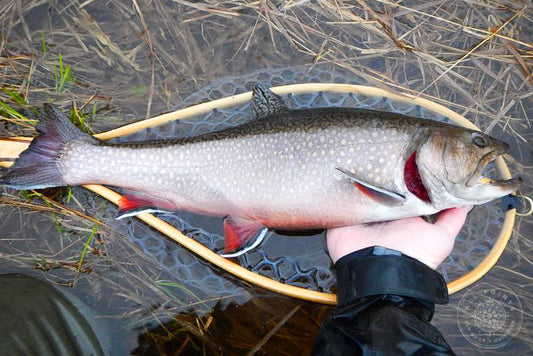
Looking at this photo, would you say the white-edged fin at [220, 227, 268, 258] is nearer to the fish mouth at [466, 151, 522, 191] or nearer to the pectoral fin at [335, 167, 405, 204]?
the pectoral fin at [335, 167, 405, 204]

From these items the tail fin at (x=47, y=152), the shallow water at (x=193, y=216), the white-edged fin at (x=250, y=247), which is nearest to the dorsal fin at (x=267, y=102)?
the shallow water at (x=193, y=216)

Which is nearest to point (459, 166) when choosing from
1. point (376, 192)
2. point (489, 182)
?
point (489, 182)

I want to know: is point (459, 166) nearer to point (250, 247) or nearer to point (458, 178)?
point (458, 178)

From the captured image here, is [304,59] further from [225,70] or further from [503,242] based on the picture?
[503,242]

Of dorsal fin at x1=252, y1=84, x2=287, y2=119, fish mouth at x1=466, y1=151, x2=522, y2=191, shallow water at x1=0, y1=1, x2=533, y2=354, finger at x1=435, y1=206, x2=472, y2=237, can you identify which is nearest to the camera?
fish mouth at x1=466, y1=151, x2=522, y2=191

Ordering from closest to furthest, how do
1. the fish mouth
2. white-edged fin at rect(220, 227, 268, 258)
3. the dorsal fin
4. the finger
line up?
the fish mouth < the finger < white-edged fin at rect(220, 227, 268, 258) < the dorsal fin

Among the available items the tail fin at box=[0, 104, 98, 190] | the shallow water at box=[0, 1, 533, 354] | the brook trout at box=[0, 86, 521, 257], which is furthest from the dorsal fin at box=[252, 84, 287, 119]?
the tail fin at box=[0, 104, 98, 190]
